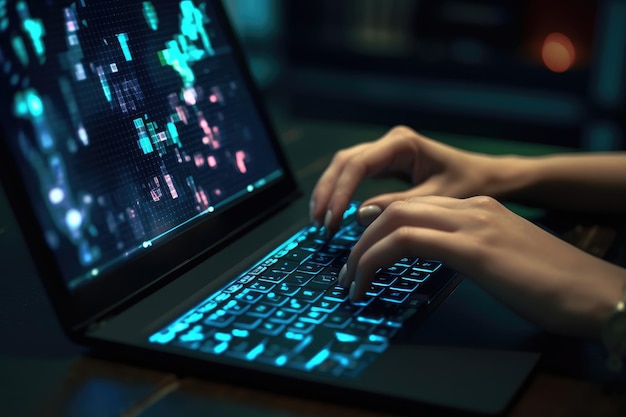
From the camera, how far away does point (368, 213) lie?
2.76 ft

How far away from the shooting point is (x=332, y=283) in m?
0.72

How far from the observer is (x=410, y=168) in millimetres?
1015

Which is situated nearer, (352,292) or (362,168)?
(352,292)

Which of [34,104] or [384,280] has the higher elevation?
[34,104]

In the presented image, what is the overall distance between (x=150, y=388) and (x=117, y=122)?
9.9 inches

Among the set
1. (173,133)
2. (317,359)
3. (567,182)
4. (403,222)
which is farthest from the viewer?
(567,182)

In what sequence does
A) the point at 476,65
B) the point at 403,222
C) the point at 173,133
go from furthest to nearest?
the point at 476,65 → the point at 173,133 → the point at 403,222

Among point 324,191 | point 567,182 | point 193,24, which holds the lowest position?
point 567,182

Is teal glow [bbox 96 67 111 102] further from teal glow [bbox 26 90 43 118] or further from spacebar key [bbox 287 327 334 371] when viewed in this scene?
spacebar key [bbox 287 327 334 371]

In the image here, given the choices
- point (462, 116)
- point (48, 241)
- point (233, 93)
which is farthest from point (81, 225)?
point (462, 116)

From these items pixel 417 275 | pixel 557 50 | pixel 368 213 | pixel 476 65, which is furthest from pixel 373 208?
pixel 557 50

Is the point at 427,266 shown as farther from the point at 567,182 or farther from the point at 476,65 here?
the point at 476,65

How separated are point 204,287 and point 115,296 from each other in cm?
8

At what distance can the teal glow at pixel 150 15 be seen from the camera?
82 cm
